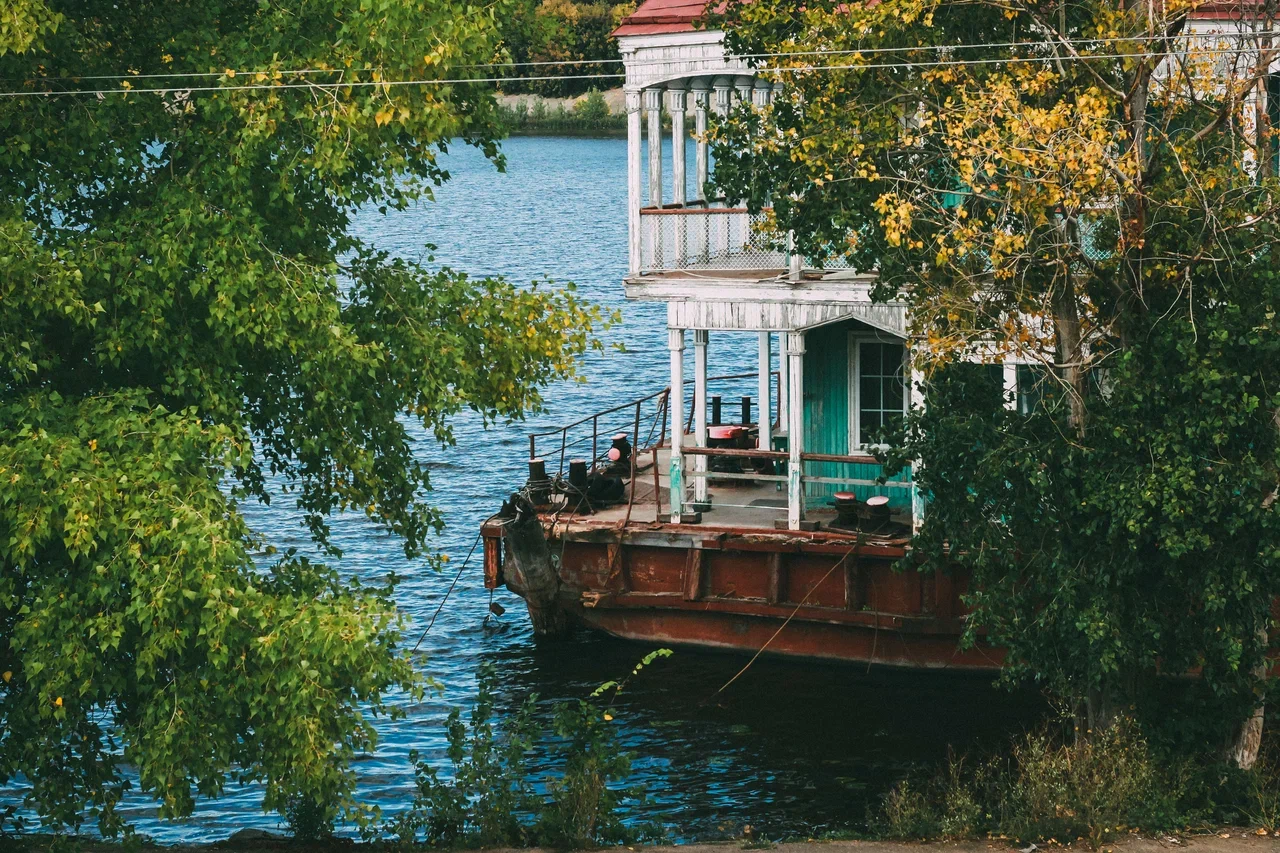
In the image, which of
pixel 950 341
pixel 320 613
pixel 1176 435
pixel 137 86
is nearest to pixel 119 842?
pixel 320 613

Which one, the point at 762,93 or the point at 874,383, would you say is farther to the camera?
the point at 874,383

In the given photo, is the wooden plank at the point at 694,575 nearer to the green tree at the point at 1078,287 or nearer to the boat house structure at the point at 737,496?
the boat house structure at the point at 737,496

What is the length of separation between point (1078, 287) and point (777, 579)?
25.3ft

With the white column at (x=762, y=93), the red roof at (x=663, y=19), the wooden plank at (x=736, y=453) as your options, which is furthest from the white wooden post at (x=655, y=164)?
the wooden plank at (x=736, y=453)

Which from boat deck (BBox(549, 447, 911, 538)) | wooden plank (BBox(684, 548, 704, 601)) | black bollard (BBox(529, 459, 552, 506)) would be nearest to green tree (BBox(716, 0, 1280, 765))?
boat deck (BBox(549, 447, 911, 538))

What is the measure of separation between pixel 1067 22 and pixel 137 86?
960 centimetres

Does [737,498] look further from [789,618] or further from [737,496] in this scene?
[789,618]

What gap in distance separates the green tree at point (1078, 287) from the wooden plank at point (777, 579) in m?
5.16

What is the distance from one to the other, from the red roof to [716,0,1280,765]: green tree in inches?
179

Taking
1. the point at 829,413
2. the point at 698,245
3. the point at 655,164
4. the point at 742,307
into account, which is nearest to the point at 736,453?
the point at 742,307

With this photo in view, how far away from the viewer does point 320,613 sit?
13164 millimetres

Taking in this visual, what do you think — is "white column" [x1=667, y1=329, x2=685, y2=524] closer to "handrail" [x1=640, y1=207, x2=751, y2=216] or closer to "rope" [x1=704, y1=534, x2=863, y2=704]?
"handrail" [x1=640, y1=207, x2=751, y2=216]

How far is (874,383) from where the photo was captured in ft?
79.9

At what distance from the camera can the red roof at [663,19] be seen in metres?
22.4
